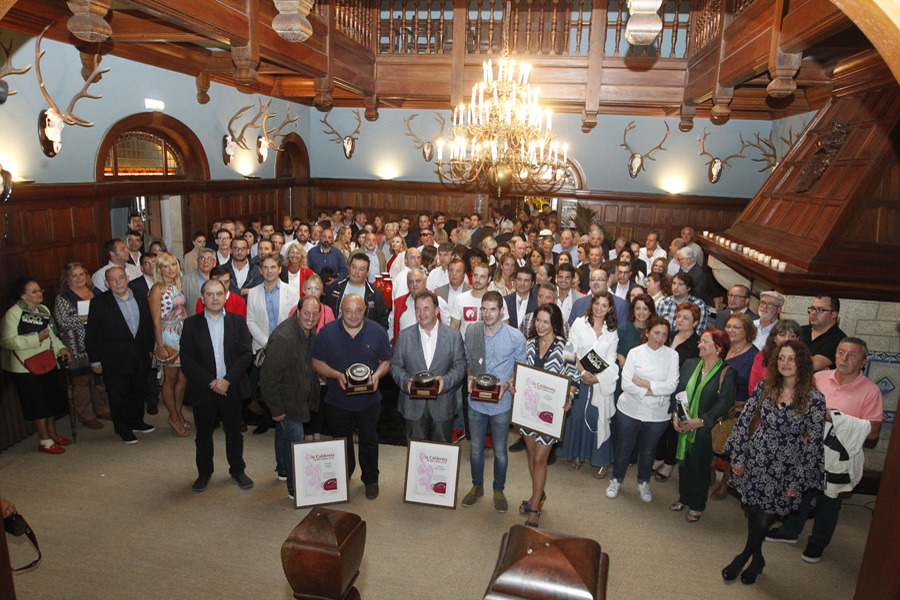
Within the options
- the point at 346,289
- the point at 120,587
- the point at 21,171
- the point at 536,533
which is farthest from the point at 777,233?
the point at 21,171

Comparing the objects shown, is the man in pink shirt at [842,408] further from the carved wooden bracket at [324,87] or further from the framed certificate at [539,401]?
the carved wooden bracket at [324,87]

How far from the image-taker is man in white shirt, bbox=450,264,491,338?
219 inches

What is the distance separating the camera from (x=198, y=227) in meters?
10.7

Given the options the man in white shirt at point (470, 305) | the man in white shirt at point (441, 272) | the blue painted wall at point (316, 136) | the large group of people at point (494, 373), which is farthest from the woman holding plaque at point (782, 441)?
the blue painted wall at point (316, 136)

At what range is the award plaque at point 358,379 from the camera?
414cm

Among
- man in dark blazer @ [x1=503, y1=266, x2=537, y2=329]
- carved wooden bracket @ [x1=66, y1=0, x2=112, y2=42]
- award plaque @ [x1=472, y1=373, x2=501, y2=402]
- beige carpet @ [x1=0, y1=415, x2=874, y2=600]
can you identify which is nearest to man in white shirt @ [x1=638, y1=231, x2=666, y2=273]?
man in dark blazer @ [x1=503, y1=266, x2=537, y2=329]

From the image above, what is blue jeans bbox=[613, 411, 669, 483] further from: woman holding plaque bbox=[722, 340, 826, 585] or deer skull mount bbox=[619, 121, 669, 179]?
deer skull mount bbox=[619, 121, 669, 179]

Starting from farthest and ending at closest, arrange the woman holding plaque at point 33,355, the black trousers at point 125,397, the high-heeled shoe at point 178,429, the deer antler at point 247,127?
the deer antler at point 247,127 → the high-heeled shoe at point 178,429 → the black trousers at point 125,397 → the woman holding plaque at point 33,355

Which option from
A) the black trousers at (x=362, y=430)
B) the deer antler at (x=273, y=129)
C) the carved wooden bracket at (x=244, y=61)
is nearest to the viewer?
the black trousers at (x=362, y=430)

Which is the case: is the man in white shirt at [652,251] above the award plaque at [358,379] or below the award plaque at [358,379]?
above

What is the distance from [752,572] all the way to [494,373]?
2243mm

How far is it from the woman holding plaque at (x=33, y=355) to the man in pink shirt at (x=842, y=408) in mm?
6570

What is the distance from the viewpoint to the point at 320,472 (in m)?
4.30

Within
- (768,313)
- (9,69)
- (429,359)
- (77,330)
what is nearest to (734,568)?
(768,313)
